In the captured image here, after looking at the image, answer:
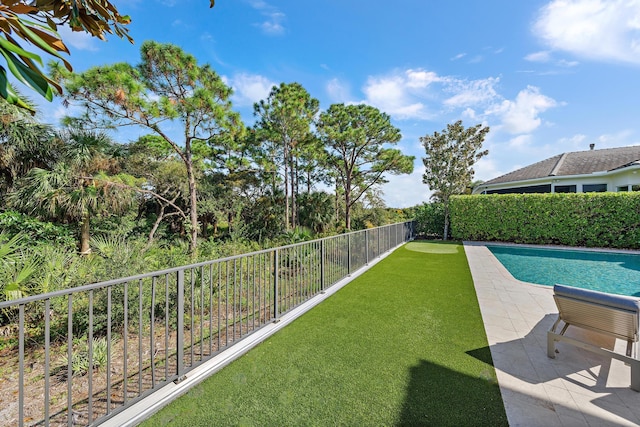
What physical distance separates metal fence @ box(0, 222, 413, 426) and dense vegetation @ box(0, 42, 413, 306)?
60cm

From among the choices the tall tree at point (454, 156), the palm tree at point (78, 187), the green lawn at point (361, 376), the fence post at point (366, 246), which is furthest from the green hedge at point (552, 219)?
the palm tree at point (78, 187)

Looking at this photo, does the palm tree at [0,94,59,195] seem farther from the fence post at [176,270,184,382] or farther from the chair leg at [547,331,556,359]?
the chair leg at [547,331,556,359]

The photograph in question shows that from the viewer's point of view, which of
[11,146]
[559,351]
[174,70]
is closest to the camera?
[559,351]

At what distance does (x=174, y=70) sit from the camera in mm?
7695

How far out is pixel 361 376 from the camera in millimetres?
2453

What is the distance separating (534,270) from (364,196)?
10169 mm

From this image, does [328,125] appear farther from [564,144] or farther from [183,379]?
[564,144]

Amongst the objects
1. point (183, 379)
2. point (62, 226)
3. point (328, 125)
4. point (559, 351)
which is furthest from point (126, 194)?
point (559, 351)

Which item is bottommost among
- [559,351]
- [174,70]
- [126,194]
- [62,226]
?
[559,351]

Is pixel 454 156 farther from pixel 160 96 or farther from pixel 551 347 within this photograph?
pixel 160 96

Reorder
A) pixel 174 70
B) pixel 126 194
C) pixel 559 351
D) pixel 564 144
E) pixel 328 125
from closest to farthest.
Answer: pixel 559 351 → pixel 174 70 → pixel 126 194 → pixel 328 125 → pixel 564 144

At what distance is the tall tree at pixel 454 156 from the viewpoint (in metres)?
13.6

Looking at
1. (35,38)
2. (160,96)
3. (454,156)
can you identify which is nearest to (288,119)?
(160,96)

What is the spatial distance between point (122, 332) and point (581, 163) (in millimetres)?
20129
